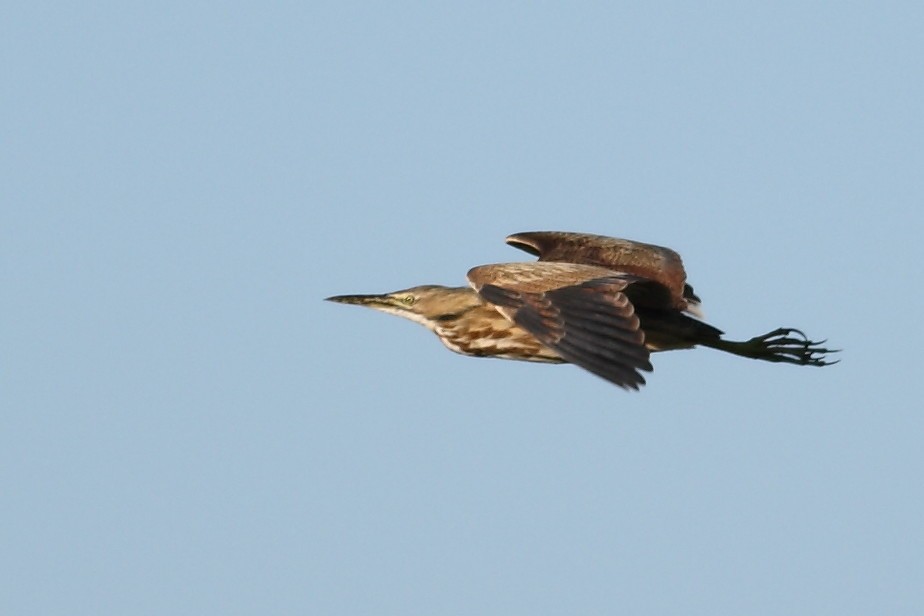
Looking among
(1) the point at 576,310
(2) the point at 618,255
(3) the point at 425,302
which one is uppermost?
(2) the point at 618,255

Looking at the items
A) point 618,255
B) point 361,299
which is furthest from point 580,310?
point 361,299

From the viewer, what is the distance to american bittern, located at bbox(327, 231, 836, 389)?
831 cm

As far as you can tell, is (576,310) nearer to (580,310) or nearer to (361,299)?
(580,310)

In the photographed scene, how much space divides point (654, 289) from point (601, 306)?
956mm

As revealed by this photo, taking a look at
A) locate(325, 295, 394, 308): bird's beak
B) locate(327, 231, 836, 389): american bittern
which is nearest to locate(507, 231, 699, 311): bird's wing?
locate(327, 231, 836, 389): american bittern

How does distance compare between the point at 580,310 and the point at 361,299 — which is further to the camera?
the point at 361,299

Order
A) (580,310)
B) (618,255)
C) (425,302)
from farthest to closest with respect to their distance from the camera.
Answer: (425,302)
(618,255)
(580,310)

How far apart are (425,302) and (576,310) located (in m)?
1.54

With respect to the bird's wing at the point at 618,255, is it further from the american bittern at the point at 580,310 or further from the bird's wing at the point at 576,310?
the bird's wing at the point at 576,310

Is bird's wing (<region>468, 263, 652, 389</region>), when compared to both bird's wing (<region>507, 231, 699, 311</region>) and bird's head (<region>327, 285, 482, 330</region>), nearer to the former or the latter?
bird's wing (<region>507, 231, 699, 311</region>)

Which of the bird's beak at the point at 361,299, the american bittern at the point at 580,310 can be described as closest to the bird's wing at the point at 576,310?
the american bittern at the point at 580,310

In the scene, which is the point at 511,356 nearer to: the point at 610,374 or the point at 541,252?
the point at 541,252

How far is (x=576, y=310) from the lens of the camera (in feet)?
28.0

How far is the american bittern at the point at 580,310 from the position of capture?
27.3 feet
